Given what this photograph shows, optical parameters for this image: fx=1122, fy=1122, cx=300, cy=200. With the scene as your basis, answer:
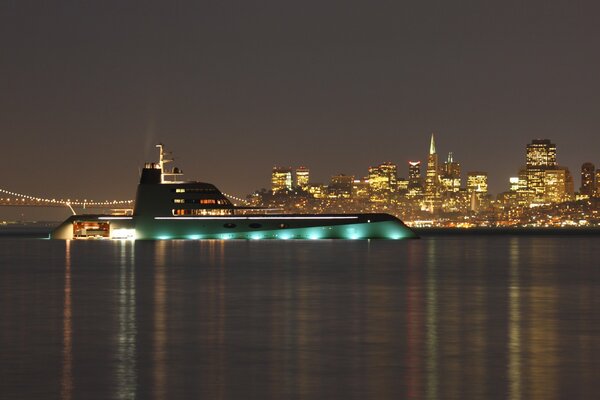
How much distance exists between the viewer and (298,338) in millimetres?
28828

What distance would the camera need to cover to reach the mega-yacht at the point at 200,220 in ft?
418

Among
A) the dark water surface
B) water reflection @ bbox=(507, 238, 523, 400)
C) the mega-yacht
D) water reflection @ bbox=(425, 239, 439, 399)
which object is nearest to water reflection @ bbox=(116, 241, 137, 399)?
the dark water surface

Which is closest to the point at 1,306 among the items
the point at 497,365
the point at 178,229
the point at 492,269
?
the point at 497,365

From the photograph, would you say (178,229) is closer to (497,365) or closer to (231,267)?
(231,267)

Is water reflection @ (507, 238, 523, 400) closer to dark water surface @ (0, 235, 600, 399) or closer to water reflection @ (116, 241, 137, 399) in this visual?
dark water surface @ (0, 235, 600, 399)

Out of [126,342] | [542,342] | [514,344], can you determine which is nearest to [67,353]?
[126,342]

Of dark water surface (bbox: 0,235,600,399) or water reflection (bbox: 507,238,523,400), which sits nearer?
water reflection (bbox: 507,238,523,400)

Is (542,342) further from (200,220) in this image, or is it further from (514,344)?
(200,220)

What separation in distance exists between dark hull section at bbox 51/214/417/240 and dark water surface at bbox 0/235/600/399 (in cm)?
7170

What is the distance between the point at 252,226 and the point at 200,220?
6315 millimetres

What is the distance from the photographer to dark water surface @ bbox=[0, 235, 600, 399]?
20.9 metres

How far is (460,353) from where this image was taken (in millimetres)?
25500

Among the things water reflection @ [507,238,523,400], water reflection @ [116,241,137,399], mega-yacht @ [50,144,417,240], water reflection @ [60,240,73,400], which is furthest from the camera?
mega-yacht @ [50,144,417,240]

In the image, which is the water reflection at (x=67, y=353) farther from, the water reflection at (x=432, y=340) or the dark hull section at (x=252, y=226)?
the dark hull section at (x=252, y=226)
